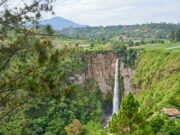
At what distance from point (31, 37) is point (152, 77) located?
60.1 meters

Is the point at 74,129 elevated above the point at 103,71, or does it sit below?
below

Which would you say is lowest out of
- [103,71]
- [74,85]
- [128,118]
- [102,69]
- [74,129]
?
[74,129]

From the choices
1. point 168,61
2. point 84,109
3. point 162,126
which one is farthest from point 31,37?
point 84,109

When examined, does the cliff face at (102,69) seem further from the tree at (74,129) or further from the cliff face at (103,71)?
the tree at (74,129)

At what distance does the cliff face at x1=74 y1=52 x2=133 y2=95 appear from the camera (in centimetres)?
8269

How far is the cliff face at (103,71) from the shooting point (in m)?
82.7

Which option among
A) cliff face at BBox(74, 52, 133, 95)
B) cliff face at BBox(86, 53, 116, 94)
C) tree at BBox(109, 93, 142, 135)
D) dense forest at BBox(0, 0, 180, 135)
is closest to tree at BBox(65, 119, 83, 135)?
dense forest at BBox(0, 0, 180, 135)

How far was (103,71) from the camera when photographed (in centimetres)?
8450

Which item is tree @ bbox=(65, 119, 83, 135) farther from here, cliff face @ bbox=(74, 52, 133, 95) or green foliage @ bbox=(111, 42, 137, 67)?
green foliage @ bbox=(111, 42, 137, 67)

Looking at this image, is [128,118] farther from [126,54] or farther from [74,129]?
[126,54]

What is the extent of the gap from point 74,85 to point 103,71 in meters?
69.1

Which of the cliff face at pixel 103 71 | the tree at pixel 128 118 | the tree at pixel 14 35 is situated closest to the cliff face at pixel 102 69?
the cliff face at pixel 103 71

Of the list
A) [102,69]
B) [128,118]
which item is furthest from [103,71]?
[128,118]

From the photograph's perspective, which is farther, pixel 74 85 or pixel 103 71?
pixel 103 71
